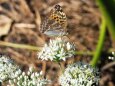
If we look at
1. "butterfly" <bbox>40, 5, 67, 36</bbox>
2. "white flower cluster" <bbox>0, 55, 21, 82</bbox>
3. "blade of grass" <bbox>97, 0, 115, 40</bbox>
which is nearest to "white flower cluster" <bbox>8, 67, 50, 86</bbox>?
"white flower cluster" <bbox>0, 55, 21, 82</bbox>

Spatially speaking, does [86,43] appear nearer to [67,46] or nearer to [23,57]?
[23,57]

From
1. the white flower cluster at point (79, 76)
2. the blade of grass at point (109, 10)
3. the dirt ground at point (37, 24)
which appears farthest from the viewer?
the dirt ground at point (37, 24)

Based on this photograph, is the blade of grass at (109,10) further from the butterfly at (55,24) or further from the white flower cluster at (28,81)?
the white flower cluster at (28,81)

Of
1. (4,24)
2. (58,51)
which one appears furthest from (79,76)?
(4,24)

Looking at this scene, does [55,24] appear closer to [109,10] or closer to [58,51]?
[58,51]

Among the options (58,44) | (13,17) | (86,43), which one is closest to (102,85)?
(86,43)

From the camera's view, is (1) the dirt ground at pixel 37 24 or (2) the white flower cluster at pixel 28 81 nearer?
(2) the white flower cluster at pixel 28 81

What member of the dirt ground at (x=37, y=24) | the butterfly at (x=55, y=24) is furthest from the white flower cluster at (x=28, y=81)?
the dirt ground at (x=37, y=24)
